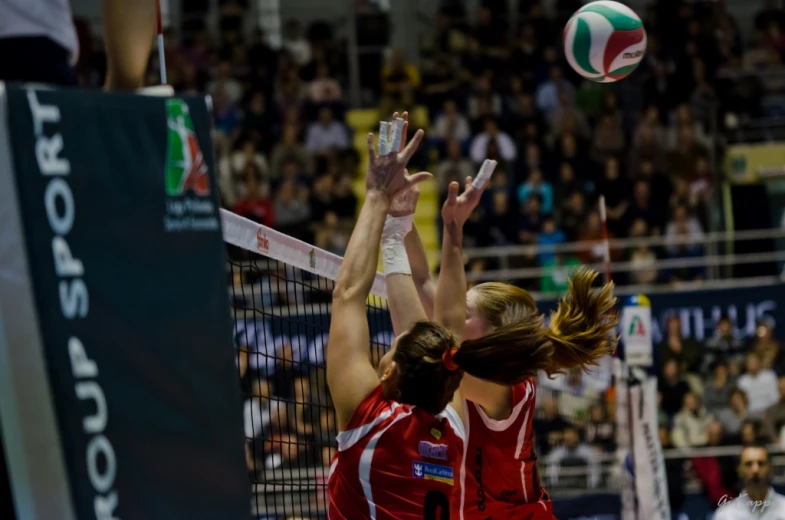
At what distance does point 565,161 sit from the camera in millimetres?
15609

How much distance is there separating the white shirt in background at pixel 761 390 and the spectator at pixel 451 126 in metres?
5.17

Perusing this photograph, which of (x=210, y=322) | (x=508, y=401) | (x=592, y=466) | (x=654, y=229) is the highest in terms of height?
(x=210, y=322)


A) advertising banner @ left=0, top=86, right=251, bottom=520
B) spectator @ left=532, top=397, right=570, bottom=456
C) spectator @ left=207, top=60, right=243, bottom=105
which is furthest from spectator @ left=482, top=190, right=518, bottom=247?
advertising banner @ left=0, top=86, right=251, bottom=520

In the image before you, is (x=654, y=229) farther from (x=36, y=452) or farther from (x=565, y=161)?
(x=36, y=452)

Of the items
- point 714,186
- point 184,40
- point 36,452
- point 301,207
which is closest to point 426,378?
point 36,452

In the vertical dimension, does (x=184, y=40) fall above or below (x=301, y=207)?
above

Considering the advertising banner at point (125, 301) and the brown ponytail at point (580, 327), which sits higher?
the advertising banner at point (125, 301)

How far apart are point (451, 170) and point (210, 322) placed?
1304cm

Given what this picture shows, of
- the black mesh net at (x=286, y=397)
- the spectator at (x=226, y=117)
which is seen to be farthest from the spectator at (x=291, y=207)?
the spectator at (x=226, y=117)

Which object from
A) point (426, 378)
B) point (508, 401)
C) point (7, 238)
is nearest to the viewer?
point (7, 238)

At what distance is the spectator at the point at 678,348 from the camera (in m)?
13.0

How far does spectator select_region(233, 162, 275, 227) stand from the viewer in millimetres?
14609

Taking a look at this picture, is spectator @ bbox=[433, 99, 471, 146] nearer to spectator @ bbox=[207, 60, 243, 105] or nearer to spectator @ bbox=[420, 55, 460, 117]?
spectator @ bbox=[420, 55, 460, 117]

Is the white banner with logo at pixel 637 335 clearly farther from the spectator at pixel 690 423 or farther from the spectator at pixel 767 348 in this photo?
the spectator at pixel 767 348
